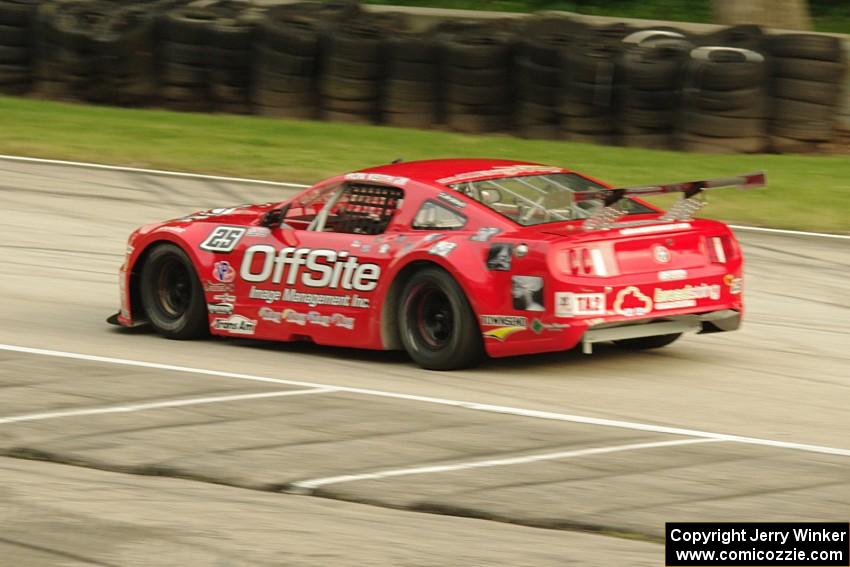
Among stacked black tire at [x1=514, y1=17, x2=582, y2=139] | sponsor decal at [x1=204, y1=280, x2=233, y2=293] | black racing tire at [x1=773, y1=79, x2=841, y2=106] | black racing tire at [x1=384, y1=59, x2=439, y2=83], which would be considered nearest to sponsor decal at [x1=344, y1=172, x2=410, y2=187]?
sponsor decal at [x1=204, y1=280, x2=233, y2=293]

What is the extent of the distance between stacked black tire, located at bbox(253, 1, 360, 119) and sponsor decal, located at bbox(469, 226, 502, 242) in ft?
39.2

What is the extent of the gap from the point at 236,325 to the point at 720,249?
3359 mm

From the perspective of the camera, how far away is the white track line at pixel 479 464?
23.2 feet

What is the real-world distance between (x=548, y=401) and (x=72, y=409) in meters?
2.68

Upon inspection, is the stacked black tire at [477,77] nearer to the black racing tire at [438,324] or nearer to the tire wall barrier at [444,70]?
the tire wall barrier at [444,70]

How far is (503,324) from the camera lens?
9.38 metres

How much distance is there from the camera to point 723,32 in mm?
19672

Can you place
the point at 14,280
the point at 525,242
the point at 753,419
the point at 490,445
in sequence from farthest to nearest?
the point at 14,280 < the point at 525,242 < the point at 753,419 < the point at 490,445

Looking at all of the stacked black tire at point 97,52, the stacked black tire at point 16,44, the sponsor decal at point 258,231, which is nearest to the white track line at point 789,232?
the sponsor decal at point 258,231

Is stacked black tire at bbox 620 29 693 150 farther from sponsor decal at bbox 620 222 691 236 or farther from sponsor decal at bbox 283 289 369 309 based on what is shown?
sponsor decal at bbox 283 289 369 309

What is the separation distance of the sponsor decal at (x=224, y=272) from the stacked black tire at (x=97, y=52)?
11.7m

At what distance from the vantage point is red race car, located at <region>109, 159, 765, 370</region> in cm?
930

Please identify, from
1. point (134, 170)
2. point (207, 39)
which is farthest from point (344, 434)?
point (207, 39)

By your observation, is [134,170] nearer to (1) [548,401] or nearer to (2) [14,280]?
(2) [14,280]
